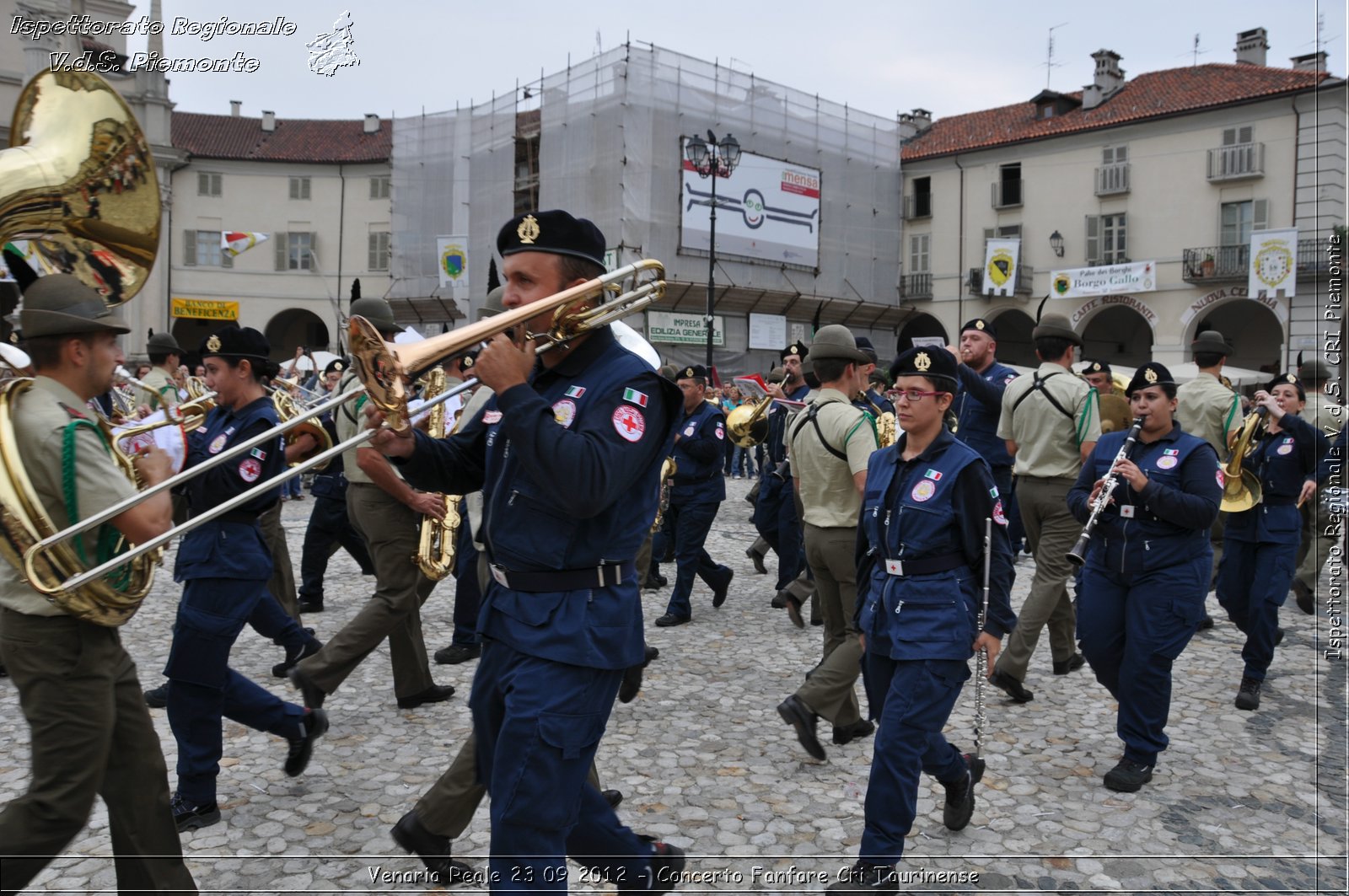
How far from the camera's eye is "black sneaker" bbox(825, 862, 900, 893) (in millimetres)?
3854

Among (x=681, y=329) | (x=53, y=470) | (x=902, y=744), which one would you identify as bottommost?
(x=902, y=744)

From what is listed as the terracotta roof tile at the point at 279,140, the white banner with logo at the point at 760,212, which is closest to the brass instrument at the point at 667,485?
the white banner with logo at the point at 760,212

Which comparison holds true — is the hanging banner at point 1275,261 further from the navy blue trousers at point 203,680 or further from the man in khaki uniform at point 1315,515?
the navy blue trousers at point 203,680

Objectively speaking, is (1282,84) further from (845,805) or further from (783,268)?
(845,805)

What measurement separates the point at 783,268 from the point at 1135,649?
104 feet

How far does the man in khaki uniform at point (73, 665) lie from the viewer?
3006 millimetres

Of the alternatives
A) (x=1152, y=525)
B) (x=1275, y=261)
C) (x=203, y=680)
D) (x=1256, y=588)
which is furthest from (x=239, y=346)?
(x=1275, y=261)

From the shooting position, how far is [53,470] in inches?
119

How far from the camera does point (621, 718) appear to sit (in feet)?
19.7

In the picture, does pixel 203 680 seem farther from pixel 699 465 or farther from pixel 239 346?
pixel 699 465

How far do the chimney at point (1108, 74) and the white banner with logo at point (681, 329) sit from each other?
17.3m

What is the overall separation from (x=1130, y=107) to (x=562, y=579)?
128 ft

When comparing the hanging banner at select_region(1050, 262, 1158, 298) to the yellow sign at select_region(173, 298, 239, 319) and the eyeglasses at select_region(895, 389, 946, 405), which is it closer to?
the eyeglasses at select_region(895, 389, 946, 405)

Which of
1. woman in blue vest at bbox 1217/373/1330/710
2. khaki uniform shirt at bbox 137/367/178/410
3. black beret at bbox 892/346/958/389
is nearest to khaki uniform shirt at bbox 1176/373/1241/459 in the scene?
woman in blue vest at bbox 1217/373/1330/710
